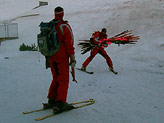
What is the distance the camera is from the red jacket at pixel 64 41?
396 cm

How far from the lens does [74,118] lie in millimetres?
3893

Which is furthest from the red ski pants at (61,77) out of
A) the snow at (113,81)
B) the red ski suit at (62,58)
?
the snow at (113,81)

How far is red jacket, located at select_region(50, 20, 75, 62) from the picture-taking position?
396 centimetres

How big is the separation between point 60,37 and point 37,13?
77.2 ft

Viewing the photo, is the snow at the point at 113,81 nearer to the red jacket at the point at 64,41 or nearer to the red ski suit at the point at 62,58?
the red ski suit at the point at 62,58

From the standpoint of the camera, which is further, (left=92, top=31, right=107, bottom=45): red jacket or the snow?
(left=92, top=31, right=107, bottom=45): red jacket

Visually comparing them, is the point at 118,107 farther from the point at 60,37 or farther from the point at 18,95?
the point at 18,95

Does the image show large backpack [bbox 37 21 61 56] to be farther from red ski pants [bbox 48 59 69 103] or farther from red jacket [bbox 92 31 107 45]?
red jacket [bbox 92 31 107 45]

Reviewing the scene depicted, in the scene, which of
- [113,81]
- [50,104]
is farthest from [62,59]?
[113,81]

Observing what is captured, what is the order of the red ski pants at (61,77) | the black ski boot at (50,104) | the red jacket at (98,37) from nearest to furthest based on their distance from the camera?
the red ski pants at (61,77)
the black ski boot at (50,104)
the red jacket at (98,37)

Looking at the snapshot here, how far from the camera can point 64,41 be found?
4012mm

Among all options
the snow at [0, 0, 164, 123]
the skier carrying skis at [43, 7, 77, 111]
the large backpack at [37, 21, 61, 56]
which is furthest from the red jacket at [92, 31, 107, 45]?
the large backpack at [37, 21, 61, 56]

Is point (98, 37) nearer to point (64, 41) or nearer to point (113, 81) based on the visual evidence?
point (113, 81)

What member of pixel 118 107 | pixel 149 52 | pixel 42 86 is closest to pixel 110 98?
pixel 118 107
